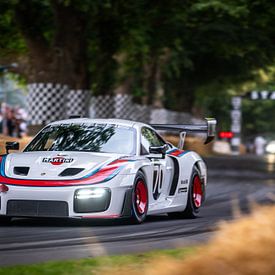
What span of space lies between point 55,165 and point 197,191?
3.05 meters

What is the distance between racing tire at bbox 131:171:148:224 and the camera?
37.2ft

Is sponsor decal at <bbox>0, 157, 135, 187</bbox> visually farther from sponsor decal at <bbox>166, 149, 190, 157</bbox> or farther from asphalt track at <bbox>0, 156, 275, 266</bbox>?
sponsor decal at <bbox>166, 149, 190, 157</bbox>

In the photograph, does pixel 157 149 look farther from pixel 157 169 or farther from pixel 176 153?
pixel 176 153

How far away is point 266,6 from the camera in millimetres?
27906

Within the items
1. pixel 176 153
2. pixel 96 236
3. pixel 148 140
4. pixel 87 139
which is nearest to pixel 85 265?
pixel 96 236

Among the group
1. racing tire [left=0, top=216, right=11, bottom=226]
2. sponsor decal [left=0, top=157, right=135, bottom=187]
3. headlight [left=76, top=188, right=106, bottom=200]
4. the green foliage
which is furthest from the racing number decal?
the green foliage

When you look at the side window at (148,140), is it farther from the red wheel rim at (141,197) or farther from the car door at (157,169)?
the red wheel rim at (141,197)

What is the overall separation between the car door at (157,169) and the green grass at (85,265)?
12.4 ft

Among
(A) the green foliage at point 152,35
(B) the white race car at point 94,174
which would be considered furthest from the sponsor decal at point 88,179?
(A) the green foliage at point 152,35

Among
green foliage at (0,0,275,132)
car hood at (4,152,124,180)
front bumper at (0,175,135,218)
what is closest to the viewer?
front bumper at (0,175,135,218)

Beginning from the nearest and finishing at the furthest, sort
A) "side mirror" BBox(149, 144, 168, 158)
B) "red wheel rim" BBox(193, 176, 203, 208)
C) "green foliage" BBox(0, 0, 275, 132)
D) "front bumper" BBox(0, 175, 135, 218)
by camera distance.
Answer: "front bumper" BBox(0, 175, 135, 218), "side mirror" BBox(149, 144, 168, 158), "red wheel rim" BBox(193, 176, 203, 208), "green foliage" BBox(0, 0, 275, 132)

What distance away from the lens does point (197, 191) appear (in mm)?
13719

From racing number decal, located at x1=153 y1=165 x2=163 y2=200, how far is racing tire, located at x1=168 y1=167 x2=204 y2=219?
0.99 metres

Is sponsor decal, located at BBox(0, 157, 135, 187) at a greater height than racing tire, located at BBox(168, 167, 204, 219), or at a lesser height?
greater
